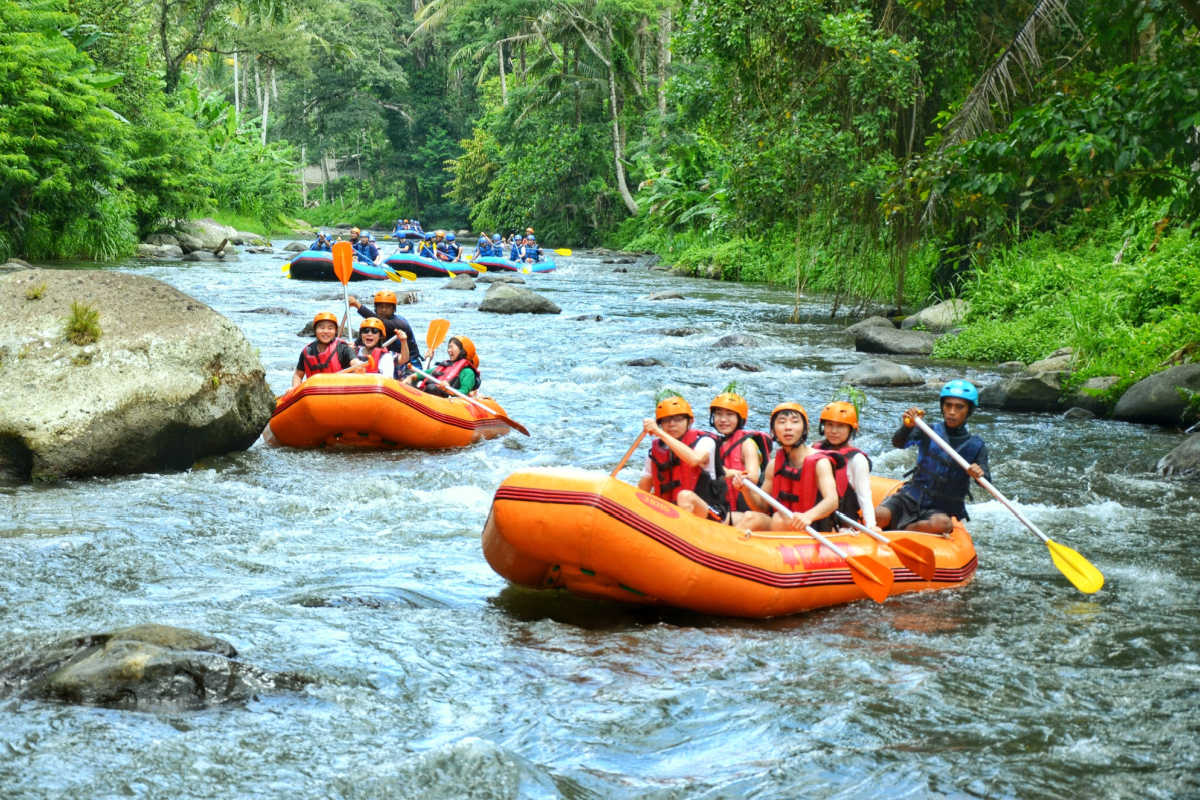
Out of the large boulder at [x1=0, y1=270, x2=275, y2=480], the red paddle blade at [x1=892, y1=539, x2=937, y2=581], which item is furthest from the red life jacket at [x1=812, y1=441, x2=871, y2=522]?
the large boulder at [x1=0, y1=270, x2=275, y2=480]

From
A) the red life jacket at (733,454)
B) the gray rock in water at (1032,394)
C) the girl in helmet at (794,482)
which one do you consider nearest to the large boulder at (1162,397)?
the gray rock in water at (1032,394)

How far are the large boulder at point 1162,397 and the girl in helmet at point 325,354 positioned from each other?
6886mm

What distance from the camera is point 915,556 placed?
6.22m

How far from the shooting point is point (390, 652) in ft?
17.1

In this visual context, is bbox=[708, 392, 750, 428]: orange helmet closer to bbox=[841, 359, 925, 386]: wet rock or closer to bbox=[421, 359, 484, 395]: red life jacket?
bbox=[421, 359, 484, 395]: red life jacket

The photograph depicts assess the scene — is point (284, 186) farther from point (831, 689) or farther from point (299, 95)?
point (831, 689)

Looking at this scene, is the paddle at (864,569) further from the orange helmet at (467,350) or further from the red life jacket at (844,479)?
the orange helmet at (467,350)

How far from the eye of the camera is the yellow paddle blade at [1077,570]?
→ 243 inches

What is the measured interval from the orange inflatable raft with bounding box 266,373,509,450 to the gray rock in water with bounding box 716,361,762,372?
15.5 feet

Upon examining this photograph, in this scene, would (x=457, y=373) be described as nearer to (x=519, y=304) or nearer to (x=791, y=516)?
(x=791, y=516)

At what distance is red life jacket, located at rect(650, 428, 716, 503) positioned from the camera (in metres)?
6.42

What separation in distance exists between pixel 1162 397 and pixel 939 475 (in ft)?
15.3

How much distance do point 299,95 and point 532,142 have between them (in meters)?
19.5

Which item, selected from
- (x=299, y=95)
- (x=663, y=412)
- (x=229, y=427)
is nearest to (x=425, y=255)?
(x=229, y=427)
